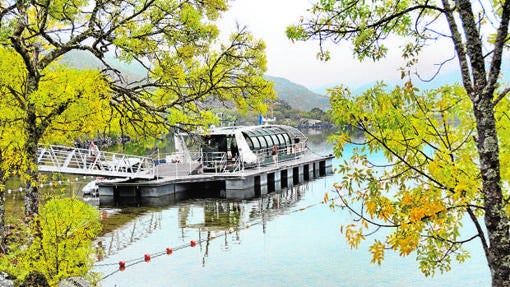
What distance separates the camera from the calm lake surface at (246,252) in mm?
16219

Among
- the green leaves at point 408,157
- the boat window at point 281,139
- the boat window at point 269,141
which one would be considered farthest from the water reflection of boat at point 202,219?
the green leaves at point 408,157

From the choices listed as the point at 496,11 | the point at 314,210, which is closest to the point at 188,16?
the point at 496,11

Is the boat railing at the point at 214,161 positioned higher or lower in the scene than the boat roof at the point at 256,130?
lower

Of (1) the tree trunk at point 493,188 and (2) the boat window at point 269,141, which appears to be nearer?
(1) the tree trunk at point 493,188

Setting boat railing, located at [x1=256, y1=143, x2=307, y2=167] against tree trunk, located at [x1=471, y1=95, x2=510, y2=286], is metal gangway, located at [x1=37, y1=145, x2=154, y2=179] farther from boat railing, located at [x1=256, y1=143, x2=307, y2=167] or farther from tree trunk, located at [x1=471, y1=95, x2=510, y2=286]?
tree trunk, located at [x1=471, y1=95, x2=510, y2=286]

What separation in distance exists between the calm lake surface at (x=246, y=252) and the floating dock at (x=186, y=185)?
2.18 metres

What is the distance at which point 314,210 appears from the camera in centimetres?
2806

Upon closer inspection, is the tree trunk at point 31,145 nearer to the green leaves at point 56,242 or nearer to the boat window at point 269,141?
the green leaves at point 56,242

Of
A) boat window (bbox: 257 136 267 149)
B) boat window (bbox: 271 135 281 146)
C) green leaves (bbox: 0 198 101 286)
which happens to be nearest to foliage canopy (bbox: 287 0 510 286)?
green leaves (bbox: 0 198 101 286)

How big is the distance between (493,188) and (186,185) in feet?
93.3

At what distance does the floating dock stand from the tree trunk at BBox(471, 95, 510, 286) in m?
25.8

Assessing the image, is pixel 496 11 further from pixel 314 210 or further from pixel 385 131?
pixel 314 210

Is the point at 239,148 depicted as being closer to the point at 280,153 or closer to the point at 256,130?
the point at 256,130

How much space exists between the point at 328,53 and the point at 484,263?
45.3ft
